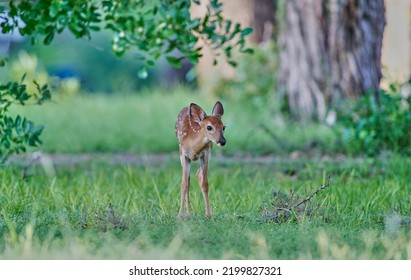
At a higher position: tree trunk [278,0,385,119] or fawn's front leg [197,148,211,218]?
tree trunk [278,0,385,119]

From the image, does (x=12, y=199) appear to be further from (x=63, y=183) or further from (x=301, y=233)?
(x=301, y=233)

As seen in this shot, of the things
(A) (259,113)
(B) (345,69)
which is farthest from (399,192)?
(A) (259,113)

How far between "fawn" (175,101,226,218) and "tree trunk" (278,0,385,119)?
5.18 meters

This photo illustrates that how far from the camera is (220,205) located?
662 centimetres

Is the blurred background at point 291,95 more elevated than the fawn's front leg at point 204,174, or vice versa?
the blurred background at point 291,95

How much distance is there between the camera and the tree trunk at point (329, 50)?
1098cm

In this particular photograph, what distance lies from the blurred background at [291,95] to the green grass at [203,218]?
3.66 feet

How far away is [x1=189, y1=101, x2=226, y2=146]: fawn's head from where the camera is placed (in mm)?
5635

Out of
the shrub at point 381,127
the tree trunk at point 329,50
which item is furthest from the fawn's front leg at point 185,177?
the tree trunk at point 329,50

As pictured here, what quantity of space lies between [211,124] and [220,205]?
107cm

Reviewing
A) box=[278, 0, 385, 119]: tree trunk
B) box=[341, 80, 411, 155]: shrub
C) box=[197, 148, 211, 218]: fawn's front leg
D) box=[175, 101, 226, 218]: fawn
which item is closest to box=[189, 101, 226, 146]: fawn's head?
box=[175, 101, 226, 218]: fawn

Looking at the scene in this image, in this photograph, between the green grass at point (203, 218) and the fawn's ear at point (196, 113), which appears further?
the fawn's ear at point (196, 113)

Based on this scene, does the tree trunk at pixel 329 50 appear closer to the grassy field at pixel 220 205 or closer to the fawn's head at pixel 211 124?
the grassy field at pixel 220 205

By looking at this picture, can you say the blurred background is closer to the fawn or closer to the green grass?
the green grass
